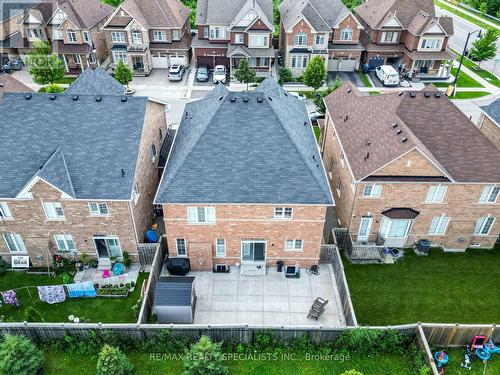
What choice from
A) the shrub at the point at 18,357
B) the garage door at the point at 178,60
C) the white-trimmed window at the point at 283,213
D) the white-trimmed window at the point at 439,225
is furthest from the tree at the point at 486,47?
the shrub at the point at 18,357

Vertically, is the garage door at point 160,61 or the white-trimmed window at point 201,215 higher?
the white-trimmed window at point 201,215

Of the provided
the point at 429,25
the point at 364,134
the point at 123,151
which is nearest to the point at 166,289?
the point at 123,151

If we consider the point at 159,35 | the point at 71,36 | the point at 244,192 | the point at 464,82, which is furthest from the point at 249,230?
the point at 464,82

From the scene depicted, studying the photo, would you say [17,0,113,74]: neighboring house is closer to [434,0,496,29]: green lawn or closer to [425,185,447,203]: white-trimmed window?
[425,185,447,203]: white-trimmed window

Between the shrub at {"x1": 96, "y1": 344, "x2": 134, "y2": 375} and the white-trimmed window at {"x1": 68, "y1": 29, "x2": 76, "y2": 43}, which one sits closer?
the shrub at {"x1": 96, "y1": 344, "x2": 134, "y2": 375}

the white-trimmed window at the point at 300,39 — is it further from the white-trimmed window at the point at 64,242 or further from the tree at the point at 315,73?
the white-trimmed window at the point at 64,242

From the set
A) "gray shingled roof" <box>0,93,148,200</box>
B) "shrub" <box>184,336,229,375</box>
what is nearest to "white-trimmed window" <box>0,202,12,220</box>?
"gray shingled roof" <box>0,93,148,200</box>
